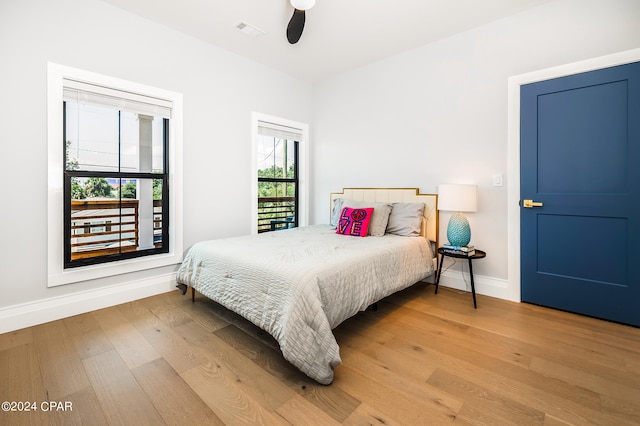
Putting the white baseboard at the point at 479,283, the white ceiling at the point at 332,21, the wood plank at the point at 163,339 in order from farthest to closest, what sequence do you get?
the white baseboard at the point at 479,283, the white ceiling at the point at 332,21, the wood plank at the point at 163,339

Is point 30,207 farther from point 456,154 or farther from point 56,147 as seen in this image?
point 456,154

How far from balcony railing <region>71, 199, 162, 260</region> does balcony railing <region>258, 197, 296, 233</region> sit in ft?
4.27

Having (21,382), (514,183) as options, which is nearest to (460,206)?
(514,183)

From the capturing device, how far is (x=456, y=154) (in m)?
3.09

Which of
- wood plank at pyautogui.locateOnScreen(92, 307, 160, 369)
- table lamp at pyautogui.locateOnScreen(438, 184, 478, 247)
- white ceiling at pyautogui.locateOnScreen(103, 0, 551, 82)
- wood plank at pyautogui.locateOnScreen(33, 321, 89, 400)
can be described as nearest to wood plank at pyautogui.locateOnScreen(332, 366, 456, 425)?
wood plank at pyautogui.locateOnScreen(92, 307, 160, 369)

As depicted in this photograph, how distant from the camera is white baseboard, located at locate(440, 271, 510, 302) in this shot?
2834 millimetres

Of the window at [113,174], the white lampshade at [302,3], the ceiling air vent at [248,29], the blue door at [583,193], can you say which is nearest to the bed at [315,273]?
the window at [113,174]

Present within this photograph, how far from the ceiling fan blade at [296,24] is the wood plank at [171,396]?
2.71m

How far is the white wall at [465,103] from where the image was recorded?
2.43 meters

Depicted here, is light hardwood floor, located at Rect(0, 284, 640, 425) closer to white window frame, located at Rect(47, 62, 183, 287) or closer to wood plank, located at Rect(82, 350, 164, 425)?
wood plank, located at Rect(82, 350, 164, 425)

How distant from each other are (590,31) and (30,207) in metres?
4.70

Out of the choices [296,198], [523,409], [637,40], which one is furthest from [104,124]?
[637,40]

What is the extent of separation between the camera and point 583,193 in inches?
95.1

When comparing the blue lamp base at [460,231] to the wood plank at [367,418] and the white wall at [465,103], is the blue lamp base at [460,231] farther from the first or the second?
the wood plank at [367,418]
